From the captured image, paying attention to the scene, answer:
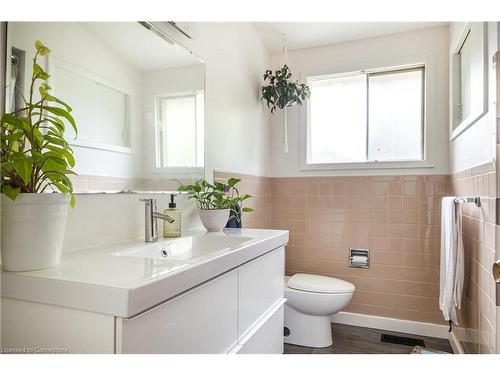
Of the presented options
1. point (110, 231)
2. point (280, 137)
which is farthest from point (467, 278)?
point (110, 231)

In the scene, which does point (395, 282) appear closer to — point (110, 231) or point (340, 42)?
point (340, 42)

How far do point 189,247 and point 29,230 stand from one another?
76cm

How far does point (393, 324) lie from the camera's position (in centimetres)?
254

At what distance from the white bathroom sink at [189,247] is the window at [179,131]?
1.32 ft

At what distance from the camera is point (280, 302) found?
169 centimetres

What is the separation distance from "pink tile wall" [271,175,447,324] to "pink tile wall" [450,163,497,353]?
45 cm

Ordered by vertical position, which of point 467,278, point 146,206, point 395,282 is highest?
point 146,206

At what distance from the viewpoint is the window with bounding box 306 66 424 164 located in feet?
8.60

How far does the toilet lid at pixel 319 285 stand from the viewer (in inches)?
86.9

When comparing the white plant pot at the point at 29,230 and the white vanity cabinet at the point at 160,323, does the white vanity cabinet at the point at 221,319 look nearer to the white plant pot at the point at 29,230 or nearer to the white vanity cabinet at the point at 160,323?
the white vanity cabinet at the point at 160,323

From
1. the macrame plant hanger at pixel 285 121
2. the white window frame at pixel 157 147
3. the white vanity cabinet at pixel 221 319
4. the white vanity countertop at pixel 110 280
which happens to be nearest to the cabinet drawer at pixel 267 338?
the white vanity cabinet at pixel 221 319

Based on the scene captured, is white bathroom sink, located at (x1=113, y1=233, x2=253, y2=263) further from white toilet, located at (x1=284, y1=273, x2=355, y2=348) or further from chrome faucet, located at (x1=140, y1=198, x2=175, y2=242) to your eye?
white toilet, located at (x1=284, y1=273, x2=355, y2=348)

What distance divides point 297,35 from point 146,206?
1.95 m

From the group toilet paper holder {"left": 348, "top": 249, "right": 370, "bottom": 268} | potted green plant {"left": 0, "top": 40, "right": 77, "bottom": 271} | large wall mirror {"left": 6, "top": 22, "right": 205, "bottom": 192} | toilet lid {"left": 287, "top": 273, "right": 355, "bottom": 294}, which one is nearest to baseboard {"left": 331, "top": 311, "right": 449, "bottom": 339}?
toilet paper holder {"left": 348, "top": 249, "right": 370, "bottom": 268}
